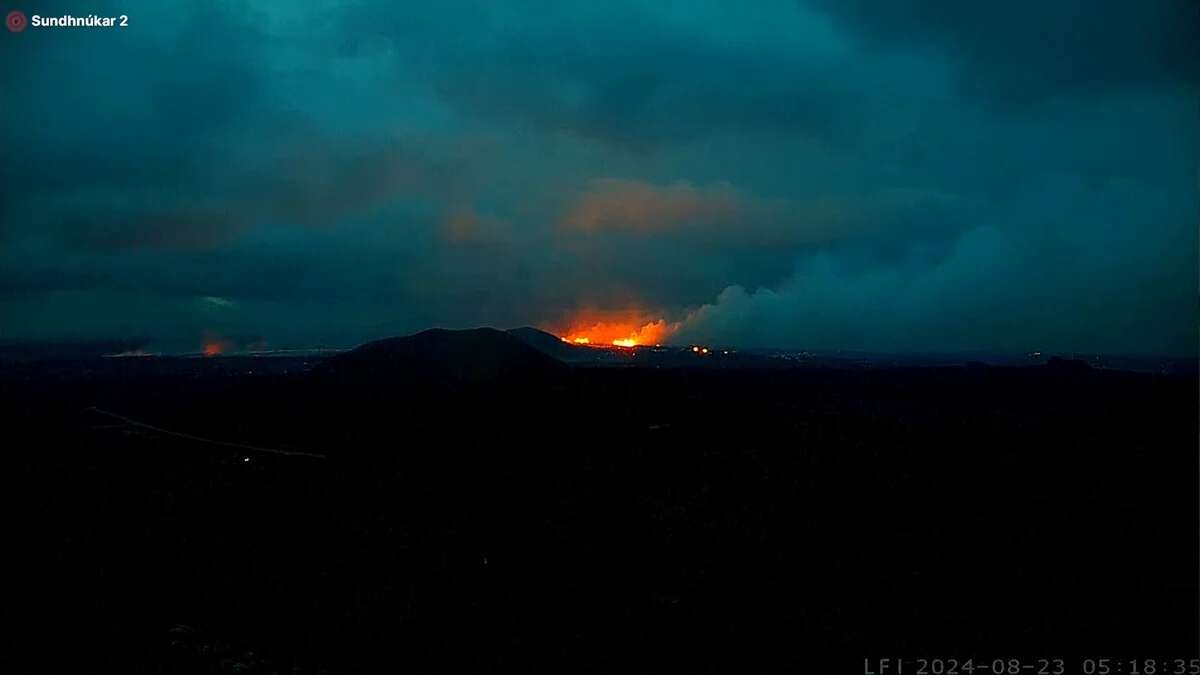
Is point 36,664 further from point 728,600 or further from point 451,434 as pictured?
point 451,434

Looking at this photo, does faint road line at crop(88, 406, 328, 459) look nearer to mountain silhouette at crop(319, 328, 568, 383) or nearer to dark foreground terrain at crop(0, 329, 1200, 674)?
dark foreground terrain at crop(0, 329, 1200, 674)

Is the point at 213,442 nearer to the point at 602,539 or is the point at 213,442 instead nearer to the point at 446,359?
the point at 446,359

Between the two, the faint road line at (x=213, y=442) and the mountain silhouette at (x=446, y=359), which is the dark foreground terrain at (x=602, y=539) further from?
the mountain silhouette at (x=446, y=359)

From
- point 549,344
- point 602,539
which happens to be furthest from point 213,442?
point 549,344

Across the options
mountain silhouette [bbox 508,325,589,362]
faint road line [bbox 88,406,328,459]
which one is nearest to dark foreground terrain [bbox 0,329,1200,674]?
faint road line [bbox 88,406,328,459]

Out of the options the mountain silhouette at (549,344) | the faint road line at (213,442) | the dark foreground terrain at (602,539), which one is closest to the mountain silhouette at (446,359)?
the faint road line at (213,442)

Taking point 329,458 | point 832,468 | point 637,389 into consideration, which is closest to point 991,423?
point 832,468
